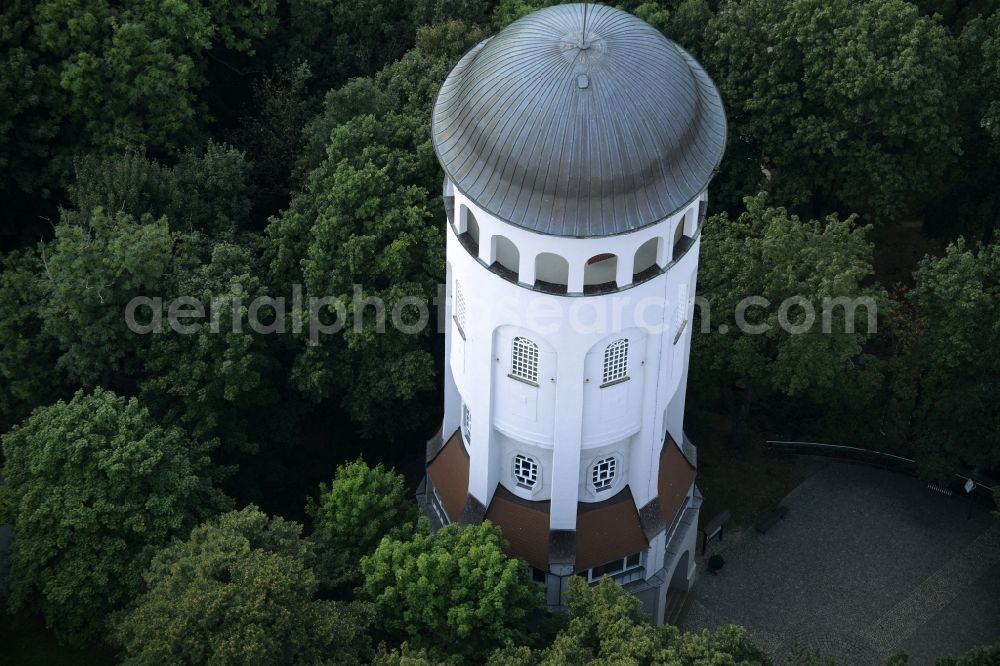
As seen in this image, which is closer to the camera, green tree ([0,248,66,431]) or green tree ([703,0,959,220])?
green tree ([0,248,66,431])

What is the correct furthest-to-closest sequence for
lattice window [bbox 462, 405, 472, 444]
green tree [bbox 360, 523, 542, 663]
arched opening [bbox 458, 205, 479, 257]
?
lattice window [bbox 462, 405, 472, 444], green tree [bbox 360, 523, 542, 663], arched opening [bbox 458, 205, 479, 257]

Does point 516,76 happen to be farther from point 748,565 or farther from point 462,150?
point 748,565

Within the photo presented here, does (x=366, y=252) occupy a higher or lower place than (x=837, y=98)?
lower

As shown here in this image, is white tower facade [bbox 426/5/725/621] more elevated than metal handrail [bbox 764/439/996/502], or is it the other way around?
white tower facade [bbox 426/5/725/621]

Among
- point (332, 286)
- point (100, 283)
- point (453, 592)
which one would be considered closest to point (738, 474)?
point (453, 592)

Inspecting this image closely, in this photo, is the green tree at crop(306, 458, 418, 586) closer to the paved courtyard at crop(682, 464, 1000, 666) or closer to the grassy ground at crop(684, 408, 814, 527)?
the paved courtyard at crop(682, 464, 1000, 666)

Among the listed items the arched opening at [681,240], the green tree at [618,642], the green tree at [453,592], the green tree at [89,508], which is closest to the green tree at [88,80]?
the green tree at [89,508]

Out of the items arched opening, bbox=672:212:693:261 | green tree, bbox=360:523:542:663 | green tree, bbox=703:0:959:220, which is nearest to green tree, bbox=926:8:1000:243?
green tree, bbox=703:0:959:220
